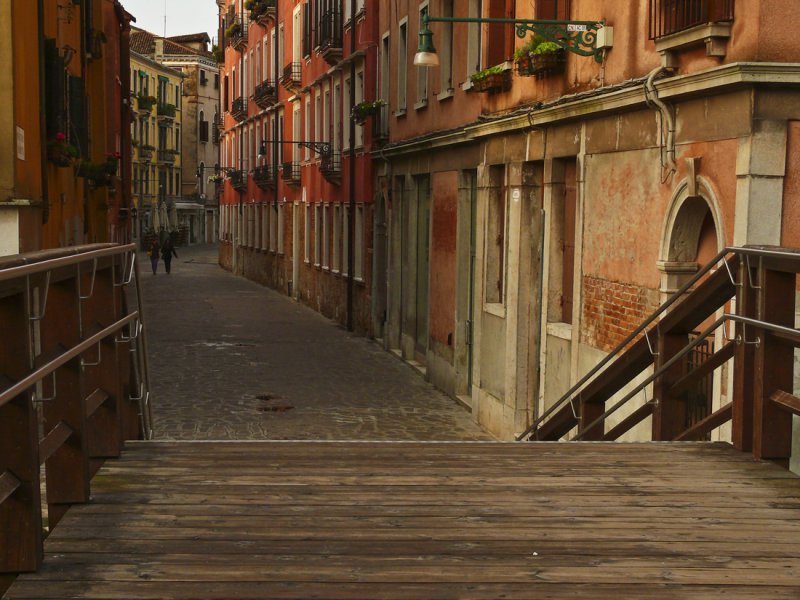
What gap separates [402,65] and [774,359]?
19.7m

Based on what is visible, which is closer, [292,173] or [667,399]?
[667,399]

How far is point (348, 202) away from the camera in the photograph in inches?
1252

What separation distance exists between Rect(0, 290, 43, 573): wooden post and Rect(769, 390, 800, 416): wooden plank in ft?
11.4

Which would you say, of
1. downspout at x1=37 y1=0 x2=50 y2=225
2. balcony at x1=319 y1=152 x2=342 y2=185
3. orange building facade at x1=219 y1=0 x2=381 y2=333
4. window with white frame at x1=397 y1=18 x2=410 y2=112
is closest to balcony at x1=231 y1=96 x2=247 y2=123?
orange building facade at x1=219 y1=0 x2=381 y2=333

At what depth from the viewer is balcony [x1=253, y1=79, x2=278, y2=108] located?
4631cm

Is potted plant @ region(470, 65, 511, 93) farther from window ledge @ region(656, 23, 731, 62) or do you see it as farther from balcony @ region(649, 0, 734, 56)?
window ledge @ region(656, 23, 731, 62)

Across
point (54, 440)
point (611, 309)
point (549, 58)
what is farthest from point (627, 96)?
point (54, 440)

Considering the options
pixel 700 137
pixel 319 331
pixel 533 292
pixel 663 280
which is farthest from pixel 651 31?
pixel 319 331

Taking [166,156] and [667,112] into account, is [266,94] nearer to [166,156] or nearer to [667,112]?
[667,112]

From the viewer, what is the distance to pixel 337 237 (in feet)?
112

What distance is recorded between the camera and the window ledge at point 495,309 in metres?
17.2

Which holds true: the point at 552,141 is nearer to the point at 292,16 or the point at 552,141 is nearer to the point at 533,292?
the point at 533,292

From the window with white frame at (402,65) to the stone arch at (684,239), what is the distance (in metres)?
14.3

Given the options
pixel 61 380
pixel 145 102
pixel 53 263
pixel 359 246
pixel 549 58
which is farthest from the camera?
pixel 145 102
